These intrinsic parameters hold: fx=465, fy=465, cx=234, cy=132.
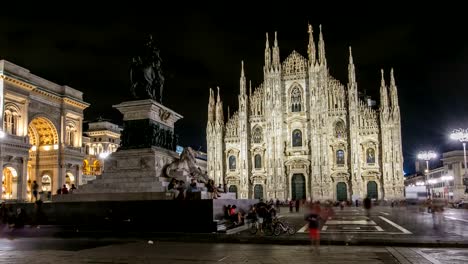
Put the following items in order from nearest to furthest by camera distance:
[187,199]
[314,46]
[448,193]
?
[187,199], [314,46], [448,193]

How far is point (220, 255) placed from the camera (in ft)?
40.4

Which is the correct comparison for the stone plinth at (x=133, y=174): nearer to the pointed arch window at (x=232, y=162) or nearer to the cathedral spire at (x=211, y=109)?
the pointed arch window at (x=232, y=162)

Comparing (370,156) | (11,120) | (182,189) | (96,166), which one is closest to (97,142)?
(96,166)

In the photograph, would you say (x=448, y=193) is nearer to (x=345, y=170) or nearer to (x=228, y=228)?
(x=345, y=170)

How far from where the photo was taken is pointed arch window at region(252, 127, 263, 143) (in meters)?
62.2

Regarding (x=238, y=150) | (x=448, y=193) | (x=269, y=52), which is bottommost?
(x=448, y=193)

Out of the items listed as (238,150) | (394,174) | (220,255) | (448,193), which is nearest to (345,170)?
(394,174)

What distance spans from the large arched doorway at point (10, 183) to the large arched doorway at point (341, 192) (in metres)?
36.8

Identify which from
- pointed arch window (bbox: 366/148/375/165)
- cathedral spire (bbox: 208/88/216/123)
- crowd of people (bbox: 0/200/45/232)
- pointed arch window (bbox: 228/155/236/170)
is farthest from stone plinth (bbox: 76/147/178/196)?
cathedral spire (bbox: 208/88/216/123)

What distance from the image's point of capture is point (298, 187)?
199 feet

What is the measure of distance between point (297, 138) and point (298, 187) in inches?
251

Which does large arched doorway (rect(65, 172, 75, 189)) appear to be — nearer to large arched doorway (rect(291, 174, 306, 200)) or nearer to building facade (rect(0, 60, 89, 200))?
building facade (rect(0, 60, 89, 200))

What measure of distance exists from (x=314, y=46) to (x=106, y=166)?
149 feet

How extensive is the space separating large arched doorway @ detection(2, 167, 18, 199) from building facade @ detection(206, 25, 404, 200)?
82.6ft
